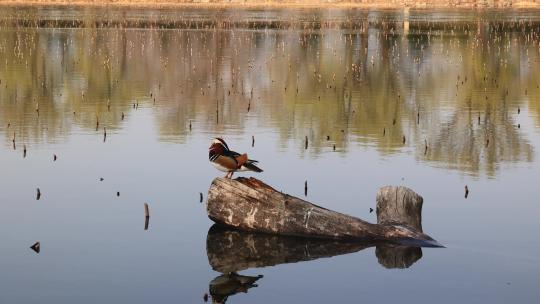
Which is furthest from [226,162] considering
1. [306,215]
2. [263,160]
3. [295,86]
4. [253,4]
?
[253,4]

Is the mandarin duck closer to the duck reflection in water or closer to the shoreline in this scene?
the duck reflection in water

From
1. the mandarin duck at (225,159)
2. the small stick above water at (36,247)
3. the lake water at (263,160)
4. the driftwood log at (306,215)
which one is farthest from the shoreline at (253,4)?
the small stick above water at (36,247)

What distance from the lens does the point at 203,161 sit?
29.0m

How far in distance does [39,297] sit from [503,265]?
8341 millimetres

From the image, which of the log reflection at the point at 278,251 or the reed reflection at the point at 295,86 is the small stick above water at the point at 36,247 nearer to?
the log reflection at the point at 278,251

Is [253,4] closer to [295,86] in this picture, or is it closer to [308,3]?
[308,3]

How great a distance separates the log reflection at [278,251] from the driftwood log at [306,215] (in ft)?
0.51

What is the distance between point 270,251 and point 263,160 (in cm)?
932

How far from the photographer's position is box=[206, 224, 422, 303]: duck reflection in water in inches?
749

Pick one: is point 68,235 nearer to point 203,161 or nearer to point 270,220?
point 270,220

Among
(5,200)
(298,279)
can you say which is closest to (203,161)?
(5,200)

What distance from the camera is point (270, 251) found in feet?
65.4

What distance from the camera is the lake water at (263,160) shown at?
60.3ft

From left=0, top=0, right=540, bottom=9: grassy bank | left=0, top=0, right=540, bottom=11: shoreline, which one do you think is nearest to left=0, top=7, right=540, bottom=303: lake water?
left=0, top=0, right=540, bottom=11: shoreline
